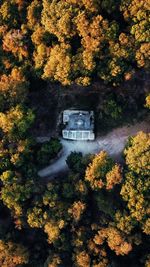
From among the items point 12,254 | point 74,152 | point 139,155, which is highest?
point 139,155

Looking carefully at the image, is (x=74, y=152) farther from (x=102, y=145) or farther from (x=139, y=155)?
(x=139, y=155)

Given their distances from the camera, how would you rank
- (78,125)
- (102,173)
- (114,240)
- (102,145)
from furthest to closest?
(78,125) < (102,145) < (102,173) < (114,240)

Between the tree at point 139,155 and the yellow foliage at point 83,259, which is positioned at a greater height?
the tree at point 139,155

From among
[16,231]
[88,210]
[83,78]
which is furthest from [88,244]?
[83,78]

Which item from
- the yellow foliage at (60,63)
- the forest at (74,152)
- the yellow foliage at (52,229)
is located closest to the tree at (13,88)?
the forest at (74,152)

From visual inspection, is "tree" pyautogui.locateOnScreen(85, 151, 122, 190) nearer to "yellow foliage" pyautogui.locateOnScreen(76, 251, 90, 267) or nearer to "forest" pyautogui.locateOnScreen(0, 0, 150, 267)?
"forest" pyautogui.locateOnScreen(0, 0, 150, 267)

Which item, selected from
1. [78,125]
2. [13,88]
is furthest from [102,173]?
[13,88]

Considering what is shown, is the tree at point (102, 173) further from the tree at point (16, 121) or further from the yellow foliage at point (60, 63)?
the yellow foliage at point (60, 63)
